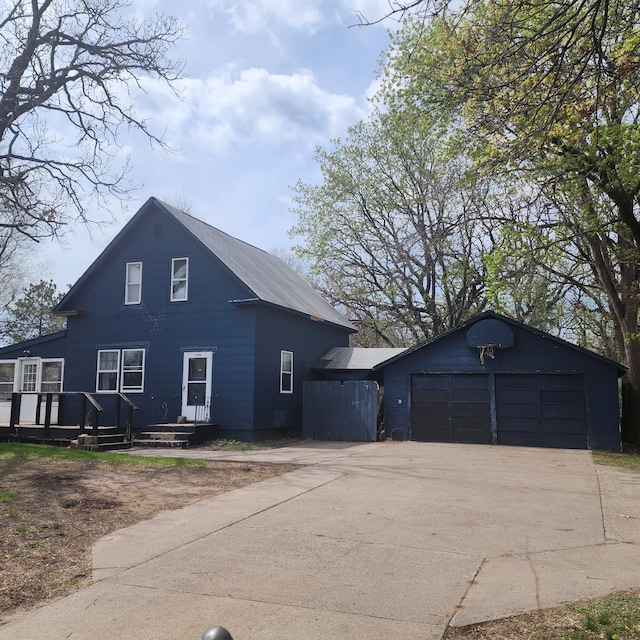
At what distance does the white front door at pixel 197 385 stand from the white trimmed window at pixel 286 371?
253 cm

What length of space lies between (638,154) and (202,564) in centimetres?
1296

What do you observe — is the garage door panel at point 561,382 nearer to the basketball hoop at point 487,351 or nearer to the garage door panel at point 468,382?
the basketball hoop at point 487,351

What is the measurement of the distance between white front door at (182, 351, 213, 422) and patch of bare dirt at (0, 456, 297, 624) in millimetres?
5649

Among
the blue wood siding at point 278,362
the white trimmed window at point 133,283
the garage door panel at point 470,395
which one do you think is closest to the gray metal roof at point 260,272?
the blue wood siding at point 278,362

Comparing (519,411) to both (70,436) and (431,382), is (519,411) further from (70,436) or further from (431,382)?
(70,436)

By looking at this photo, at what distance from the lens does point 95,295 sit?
2039 centimetres

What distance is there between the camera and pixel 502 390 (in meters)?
17.6

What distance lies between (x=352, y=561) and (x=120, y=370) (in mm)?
15558

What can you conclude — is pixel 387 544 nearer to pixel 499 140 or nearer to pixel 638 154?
pixel 499 140

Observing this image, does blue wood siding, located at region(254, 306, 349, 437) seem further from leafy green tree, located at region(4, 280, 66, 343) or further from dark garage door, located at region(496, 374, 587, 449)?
leafy green tree, located at region(4, 280, 66, 343)

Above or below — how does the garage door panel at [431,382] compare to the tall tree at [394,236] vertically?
below

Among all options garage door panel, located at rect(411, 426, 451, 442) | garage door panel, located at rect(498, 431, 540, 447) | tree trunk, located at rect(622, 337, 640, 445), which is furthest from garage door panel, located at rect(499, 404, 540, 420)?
tree trunk, located at rect(622, 337, 640, 445)

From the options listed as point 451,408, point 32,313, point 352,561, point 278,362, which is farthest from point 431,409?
point 32,313

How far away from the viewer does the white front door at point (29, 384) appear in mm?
20609
